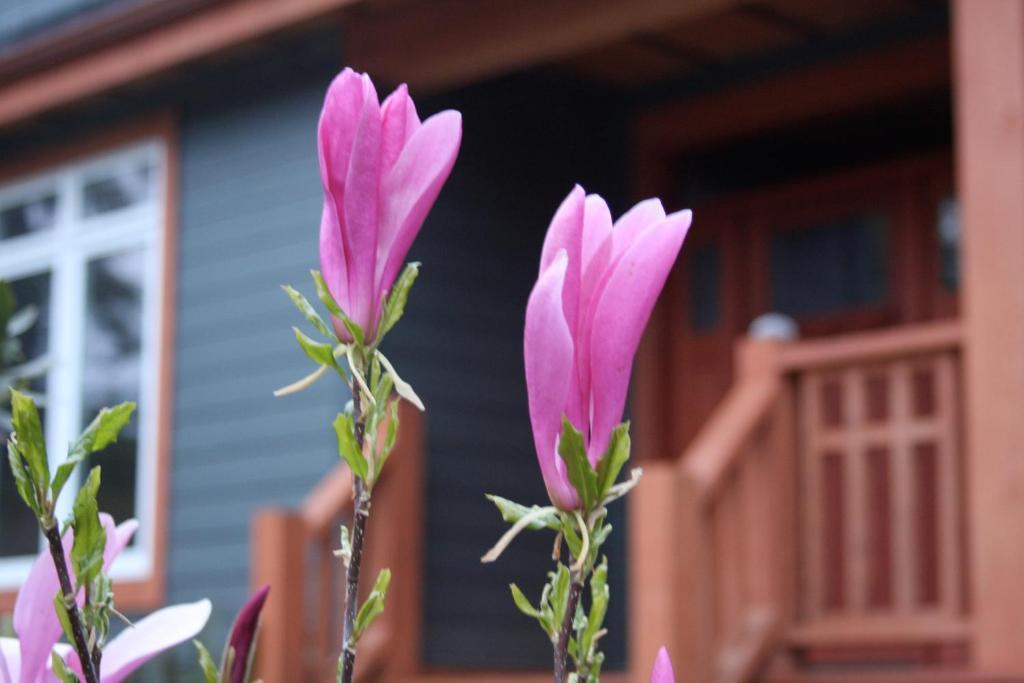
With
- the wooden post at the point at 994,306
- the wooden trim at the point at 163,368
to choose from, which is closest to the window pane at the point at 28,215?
the wooden trim at the point at 163,368

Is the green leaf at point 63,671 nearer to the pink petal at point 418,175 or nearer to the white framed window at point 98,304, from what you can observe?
the pink petal at point 418,175

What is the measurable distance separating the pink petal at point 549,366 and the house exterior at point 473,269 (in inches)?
199

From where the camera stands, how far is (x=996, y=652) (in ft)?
15.5

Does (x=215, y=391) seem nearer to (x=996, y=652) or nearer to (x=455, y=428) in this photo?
(x=455, y=428)

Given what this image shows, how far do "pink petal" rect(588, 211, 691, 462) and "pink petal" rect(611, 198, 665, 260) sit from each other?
1 cm

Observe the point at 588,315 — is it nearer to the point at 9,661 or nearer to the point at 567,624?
the point at 567,624

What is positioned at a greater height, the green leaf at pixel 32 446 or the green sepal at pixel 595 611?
the green leaf at pixel 32 446

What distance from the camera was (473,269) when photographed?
24.5ft

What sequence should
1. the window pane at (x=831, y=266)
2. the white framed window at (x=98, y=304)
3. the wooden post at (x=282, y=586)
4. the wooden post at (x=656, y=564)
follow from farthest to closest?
the white framed window at (x=98, y=304) → the window pane at (x=831, y=266) → the wooden post at (x=282, y=586) → the wooden post at (x=656, y=564)

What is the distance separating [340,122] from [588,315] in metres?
0.12

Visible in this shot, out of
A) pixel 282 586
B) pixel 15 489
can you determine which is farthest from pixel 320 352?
pixel 15 489

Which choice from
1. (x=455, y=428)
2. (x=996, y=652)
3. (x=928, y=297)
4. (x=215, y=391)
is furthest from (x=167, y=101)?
(x=996, y=652)

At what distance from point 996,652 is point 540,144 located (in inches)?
145

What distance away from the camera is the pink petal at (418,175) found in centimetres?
66
